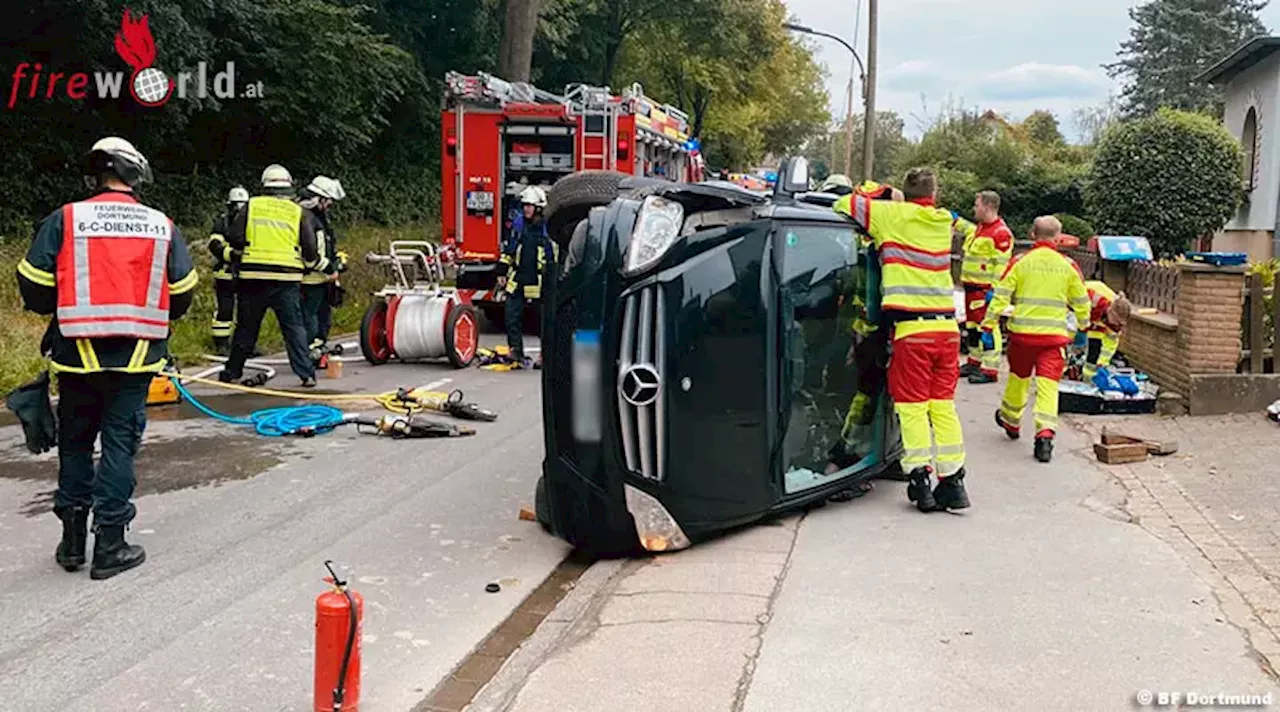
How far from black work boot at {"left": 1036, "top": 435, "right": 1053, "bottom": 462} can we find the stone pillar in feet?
7.64

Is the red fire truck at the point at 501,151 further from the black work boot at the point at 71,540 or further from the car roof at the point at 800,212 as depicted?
the black work boot at the point at 71,540

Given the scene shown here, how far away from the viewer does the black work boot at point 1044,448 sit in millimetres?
7488

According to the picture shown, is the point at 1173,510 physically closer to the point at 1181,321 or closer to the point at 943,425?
the point at 943,425

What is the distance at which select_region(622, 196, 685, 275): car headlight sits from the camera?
5.05m

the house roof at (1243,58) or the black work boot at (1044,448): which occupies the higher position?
the house roof at (1243,58)

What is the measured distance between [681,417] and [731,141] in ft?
163

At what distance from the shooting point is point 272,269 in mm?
10016

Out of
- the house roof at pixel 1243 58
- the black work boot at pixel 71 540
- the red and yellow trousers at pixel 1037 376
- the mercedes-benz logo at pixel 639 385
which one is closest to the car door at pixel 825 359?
the mercedes-benz logo at pixel 639 385

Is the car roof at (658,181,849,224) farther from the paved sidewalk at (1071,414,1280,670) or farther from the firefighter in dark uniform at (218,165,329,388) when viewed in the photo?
the firefighter in dark uniform at (218,165,329,388)

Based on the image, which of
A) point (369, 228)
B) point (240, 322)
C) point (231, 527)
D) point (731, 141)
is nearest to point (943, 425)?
point (231, 527)

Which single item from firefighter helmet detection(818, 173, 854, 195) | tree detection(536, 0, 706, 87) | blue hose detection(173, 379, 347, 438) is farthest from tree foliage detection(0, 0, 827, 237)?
firefighter helmet detection(818, 173, 854, 195)

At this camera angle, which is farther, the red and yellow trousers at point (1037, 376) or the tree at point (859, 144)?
the tree at point (859, 144)

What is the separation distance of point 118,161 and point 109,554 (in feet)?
5.84

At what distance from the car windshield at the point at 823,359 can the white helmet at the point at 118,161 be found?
301 centimetres
